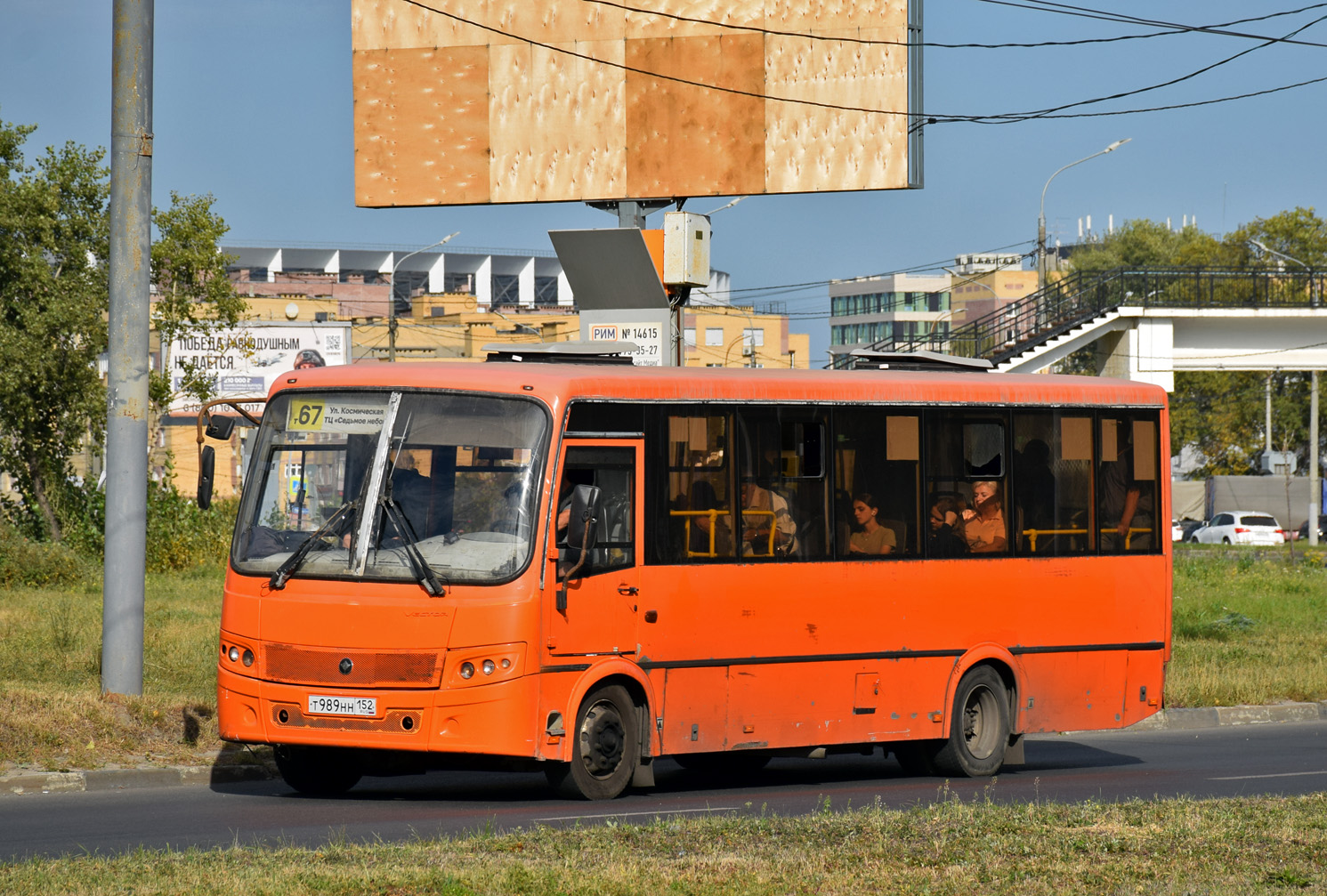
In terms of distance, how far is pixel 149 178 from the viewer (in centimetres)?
1408

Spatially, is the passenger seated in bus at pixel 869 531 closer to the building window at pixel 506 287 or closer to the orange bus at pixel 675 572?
the orange bus at pixel 675 572

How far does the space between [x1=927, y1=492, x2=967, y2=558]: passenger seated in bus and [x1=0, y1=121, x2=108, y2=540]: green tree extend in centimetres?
2188

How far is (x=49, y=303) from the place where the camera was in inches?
1233

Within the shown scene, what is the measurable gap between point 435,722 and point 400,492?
4.84 ft

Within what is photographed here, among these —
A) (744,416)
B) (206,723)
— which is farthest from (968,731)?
(206,723)

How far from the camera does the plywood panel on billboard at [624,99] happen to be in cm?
2272

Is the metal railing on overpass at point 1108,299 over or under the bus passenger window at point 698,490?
over

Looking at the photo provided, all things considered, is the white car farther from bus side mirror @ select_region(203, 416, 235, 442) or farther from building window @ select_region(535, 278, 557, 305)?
building window @ select_region(535, 278, 557, 305)

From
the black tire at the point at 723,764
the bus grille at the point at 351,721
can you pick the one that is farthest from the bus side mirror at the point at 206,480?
the black tire at the point at 723,764

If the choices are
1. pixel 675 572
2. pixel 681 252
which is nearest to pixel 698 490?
pixel 675 572

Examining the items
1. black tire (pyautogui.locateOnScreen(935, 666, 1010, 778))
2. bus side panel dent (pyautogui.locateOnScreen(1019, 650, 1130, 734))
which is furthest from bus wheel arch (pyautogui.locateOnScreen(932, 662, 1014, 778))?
bus side panel dent (pyautogui.locateOnScreen(1019, 650, 1130, 734))

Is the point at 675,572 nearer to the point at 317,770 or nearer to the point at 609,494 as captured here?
the point at 609,494

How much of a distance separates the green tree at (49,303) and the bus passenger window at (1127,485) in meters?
21.9

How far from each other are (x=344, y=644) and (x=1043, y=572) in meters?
5.91
